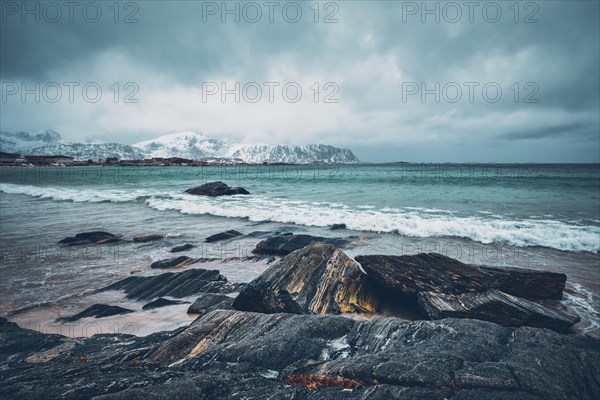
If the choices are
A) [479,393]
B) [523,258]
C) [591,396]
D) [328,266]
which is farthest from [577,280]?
[479,393]

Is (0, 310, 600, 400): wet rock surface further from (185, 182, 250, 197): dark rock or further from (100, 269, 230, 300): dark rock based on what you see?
(185, 182, 250, 197): dark rock

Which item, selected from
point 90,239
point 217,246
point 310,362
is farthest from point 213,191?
point 310,362

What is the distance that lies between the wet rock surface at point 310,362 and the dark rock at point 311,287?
42.5 inches

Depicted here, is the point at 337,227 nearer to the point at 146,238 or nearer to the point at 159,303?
the point at 146,238

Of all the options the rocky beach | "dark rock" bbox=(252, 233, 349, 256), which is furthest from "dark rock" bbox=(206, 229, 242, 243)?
the rocky beach

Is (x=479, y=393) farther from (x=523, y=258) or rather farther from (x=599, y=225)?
(x=599, y=225)

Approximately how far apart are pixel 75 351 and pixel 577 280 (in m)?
12.8

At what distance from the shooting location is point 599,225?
50.9 ft

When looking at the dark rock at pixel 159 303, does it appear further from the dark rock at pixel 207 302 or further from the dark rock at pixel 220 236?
the dark rock at pixel 220 236

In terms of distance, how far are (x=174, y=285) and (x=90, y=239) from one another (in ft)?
26.1

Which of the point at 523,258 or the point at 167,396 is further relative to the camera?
the point at 523,258

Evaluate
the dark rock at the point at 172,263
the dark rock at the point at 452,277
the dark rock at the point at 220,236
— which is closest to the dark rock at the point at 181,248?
the dark rock at the point at 220,236

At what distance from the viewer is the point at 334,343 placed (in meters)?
4.17

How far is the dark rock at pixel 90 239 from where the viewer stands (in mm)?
12422
